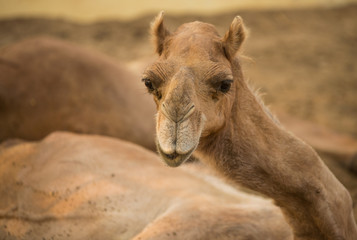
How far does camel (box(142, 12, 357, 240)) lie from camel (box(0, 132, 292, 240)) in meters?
0.43

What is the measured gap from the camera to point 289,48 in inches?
333

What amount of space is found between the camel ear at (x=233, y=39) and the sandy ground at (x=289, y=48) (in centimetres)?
404

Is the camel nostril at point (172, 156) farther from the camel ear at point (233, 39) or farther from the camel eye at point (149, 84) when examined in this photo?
the camel ear at point (233, 39)

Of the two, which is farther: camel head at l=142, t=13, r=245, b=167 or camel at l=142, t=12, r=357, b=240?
camel at l=142, t=12, r=357, b=240

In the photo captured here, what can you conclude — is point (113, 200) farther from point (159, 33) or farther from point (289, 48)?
point (289, 48)

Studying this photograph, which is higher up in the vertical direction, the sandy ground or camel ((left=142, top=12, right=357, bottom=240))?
camel ((left=142, top=12, right=357, bottom=240))

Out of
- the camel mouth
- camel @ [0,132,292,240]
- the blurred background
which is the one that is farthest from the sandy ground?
the camel mouth

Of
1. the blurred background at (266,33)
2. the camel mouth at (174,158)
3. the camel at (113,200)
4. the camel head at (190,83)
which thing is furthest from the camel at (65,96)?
the blurred background at (266,33)

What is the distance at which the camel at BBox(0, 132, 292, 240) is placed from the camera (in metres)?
2.76

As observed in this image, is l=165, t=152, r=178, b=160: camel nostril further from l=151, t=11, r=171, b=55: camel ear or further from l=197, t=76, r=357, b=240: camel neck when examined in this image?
l=151, t=11, r=171, b=55: camel ear

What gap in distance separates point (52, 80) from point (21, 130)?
511 mm

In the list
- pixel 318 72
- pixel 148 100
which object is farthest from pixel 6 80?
pixel 318 72

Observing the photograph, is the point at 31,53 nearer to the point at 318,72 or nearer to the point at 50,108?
the point at 50,108

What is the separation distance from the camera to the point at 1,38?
8117mm
